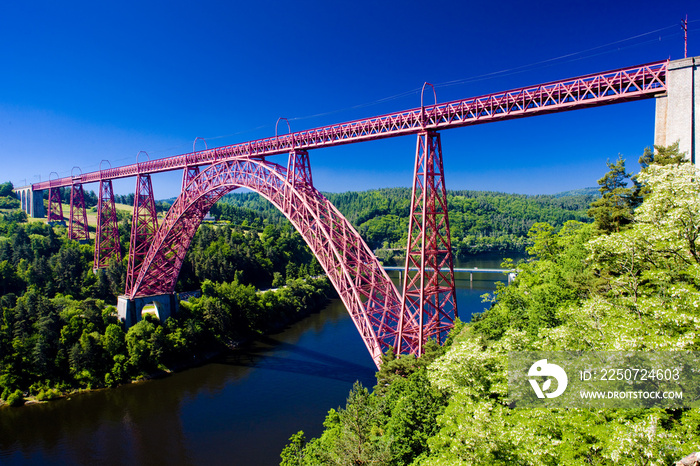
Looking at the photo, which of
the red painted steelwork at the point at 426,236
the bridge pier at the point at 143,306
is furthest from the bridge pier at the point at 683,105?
the bridge pier at the point at 143,306

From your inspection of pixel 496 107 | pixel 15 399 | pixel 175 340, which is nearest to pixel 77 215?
pixel 175 340

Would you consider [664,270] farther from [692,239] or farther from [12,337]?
[12,337]

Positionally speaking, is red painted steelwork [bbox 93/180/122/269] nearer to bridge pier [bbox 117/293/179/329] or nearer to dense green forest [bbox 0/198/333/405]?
dense green forest [bbox 0/198/333/405]

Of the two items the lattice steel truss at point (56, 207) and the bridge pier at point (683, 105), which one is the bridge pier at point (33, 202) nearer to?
the lattice steel truss at point (56, 207)

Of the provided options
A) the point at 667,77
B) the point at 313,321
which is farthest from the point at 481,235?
the point at 667,77

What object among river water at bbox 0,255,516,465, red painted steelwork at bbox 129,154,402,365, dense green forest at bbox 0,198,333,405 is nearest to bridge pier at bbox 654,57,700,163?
red painted steelwork at bbox 129,154,402,365

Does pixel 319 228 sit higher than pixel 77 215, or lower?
lower

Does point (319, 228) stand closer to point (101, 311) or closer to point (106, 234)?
point (101, 311)
